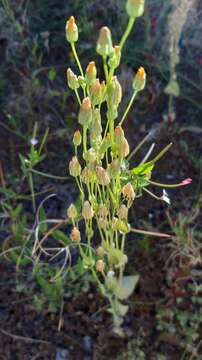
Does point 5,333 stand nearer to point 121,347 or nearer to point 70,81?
point 121,347

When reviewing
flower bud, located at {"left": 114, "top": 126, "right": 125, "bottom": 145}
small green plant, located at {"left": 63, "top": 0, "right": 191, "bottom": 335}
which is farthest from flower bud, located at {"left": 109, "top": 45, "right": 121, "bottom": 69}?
flower bud, located at {"left": 114, "top": 126, "right": 125, "bottom": 145}

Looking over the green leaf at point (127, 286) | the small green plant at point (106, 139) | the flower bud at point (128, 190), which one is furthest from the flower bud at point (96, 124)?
the green leaf at point (127, 286)

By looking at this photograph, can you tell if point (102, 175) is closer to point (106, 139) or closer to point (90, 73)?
point (106, 139)

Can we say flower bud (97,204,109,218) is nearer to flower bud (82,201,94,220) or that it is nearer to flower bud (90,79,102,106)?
flower bud (82,201,94,220)

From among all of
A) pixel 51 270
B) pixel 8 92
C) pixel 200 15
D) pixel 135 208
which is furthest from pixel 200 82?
pixel 51 270

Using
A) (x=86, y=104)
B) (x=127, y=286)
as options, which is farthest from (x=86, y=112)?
(x=127, y=286)
